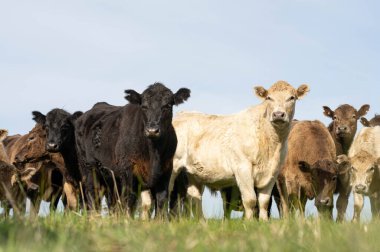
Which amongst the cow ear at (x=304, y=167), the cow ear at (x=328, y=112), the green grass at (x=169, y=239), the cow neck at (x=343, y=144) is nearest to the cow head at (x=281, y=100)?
the cow ear at (x=304, y=167)

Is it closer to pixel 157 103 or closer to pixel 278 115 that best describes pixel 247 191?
pixel 278 115

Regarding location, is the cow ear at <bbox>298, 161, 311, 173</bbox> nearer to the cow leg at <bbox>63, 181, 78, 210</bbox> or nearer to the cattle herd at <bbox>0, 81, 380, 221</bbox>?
the cattle herd at <bbox>0, 81, 380, 221</bbox>

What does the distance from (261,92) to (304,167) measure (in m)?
2.28

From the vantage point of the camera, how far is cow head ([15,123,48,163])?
53.6 feet

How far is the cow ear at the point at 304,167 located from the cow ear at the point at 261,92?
1.99 meters

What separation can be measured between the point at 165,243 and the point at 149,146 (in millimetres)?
5802

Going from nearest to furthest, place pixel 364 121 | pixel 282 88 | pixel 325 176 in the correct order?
pixel 282 88 → pixel 325 176 → pixel 364 121

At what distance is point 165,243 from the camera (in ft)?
17.8

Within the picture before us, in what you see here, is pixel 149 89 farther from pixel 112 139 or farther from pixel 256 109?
pixel 256 109

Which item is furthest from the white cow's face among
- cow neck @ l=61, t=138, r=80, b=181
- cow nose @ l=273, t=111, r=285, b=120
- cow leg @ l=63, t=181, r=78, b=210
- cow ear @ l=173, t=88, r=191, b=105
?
cow neck @ l=61, t=138, r=80, b=181

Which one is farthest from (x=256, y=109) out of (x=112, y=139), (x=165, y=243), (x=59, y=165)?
(x=165, y=243)

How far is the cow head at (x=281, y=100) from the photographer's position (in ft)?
39.3

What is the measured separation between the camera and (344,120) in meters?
→ 16.8

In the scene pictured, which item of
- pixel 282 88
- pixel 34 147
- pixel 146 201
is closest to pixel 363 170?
pixel 282 88
